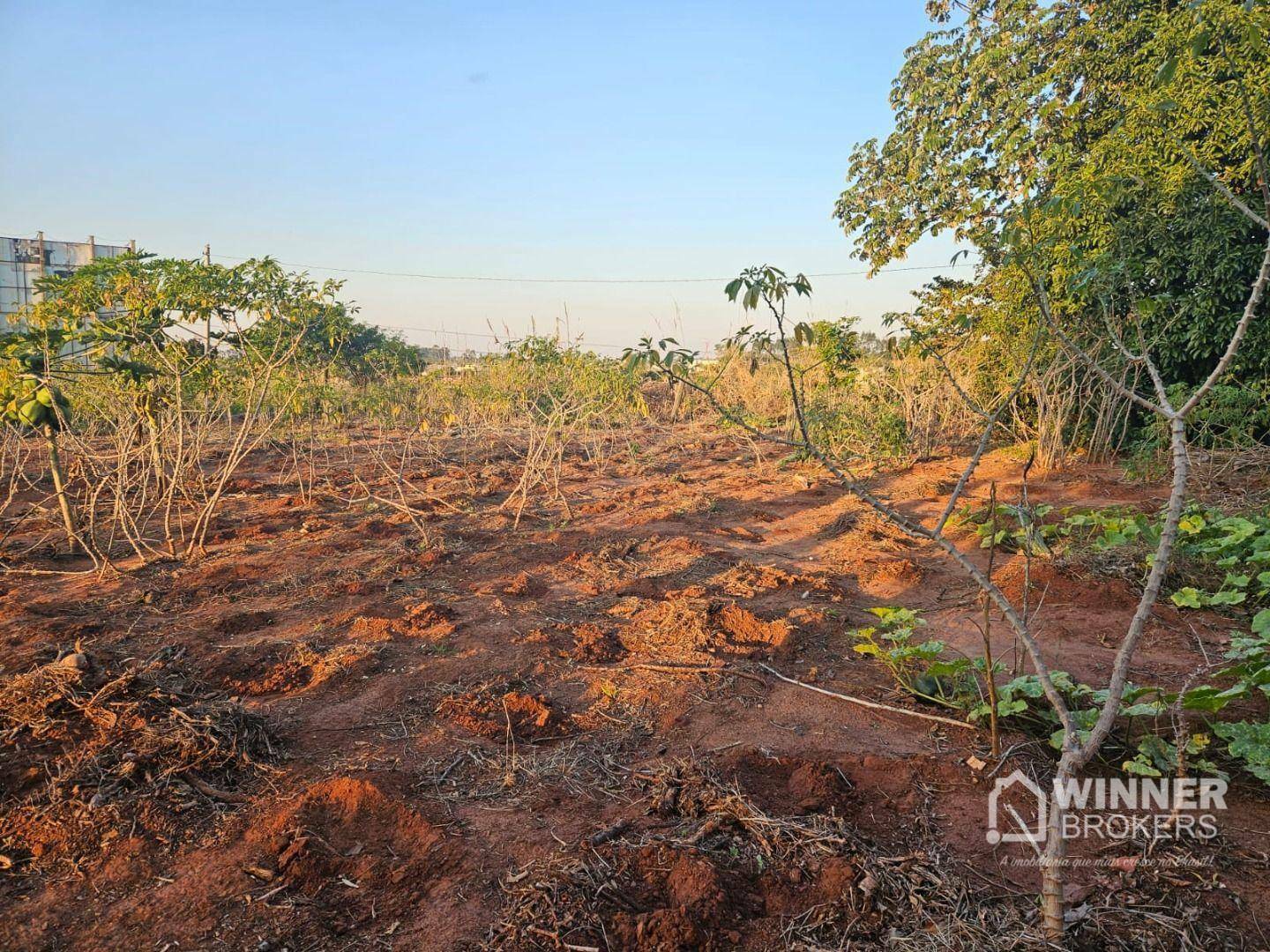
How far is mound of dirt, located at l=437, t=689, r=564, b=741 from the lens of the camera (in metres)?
2.95

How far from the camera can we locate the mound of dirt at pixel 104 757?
2158mm

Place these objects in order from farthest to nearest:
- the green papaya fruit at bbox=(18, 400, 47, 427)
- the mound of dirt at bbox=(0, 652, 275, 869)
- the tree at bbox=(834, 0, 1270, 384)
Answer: the tree at bbox=(834, 0, 1270, 384), the green papaya fruit at bbox=(18, 400, 47, 427), the mound of dirt at bbox=(0, 652, 275, 869)

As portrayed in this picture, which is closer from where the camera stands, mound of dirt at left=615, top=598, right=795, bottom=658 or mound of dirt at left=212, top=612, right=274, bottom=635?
mound of dirt at left=615, top=598, right=795, bottom=658

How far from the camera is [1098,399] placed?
8391 mm

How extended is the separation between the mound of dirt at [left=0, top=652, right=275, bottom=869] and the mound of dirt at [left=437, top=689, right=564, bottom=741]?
715 millimetres

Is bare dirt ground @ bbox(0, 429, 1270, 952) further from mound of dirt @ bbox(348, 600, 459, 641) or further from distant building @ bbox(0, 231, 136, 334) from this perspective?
distant building @ bbox(0, 231, 136, 334)

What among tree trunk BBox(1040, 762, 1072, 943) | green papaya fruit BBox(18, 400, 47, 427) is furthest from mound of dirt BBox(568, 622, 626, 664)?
green papaya fruit BBox(18, 400, 47, 427)

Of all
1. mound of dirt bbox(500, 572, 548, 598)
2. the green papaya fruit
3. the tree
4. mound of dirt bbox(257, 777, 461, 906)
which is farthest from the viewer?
the tree

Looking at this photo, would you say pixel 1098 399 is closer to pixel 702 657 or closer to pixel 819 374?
pixel 819 374

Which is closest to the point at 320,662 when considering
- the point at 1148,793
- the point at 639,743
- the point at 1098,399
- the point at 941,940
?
the point at 639,743

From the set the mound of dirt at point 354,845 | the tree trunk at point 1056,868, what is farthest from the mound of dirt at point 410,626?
the tree trunk at point 1056,868

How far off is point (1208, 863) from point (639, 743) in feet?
5.96

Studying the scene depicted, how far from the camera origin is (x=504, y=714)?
3.08 m

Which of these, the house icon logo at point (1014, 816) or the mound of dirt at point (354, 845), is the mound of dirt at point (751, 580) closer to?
the house icon logo at point (1014, 816)
